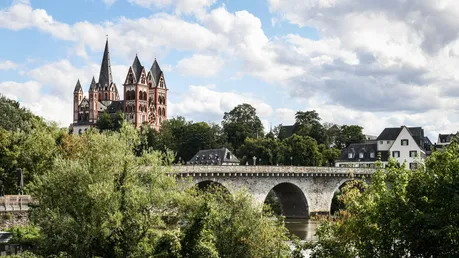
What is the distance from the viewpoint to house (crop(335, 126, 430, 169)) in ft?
333

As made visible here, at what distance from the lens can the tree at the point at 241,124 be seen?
145750mm

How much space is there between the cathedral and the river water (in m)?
95.7

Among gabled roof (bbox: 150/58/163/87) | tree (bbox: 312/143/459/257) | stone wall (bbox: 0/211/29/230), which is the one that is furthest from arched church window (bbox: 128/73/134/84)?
tree (bbox: 312/143/459/257)

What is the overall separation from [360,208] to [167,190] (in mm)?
12751

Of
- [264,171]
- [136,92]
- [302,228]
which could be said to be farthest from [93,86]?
[302,228]

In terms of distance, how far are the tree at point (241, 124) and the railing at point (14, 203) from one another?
9895 cm

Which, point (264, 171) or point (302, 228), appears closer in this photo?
point (302, 228)

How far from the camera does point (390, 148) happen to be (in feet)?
335

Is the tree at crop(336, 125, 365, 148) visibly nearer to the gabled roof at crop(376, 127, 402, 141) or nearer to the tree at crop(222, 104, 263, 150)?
the tree at crop(222, 104, 263, 150)

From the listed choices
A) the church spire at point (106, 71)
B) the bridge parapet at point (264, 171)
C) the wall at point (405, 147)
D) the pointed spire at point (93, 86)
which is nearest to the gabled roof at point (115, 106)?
the pointed spire at point (93, 86)

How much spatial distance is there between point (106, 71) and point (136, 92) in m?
21.4

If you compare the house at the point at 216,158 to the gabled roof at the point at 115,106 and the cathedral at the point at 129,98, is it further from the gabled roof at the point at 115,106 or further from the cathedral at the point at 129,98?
the gabled roof at the point at 115,106

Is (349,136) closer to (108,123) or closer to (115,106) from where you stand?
(108,123)

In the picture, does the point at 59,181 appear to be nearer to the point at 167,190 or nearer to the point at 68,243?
the point at 68,243
